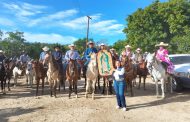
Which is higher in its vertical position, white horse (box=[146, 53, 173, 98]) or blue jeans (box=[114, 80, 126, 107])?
white horse (box=[146, 53, 173, 98])

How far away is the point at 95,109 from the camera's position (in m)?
11.6

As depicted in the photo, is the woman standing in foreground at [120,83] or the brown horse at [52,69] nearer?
the woman standing in foreground at [120,83]

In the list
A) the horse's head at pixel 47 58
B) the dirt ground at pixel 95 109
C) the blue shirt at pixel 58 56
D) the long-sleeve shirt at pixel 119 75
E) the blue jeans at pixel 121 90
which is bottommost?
the dirt ground at pixel 95 109

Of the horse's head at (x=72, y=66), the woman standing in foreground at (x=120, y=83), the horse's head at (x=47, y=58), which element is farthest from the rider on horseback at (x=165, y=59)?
the horse's head at (x=47, y=58)

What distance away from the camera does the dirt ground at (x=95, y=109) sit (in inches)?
403

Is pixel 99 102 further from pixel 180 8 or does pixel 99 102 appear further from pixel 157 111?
pixel 180 8

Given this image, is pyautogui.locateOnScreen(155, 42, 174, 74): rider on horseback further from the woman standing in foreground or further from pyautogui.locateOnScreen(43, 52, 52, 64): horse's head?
pyautogui.locateOnScreen(43, 52, 52, 64): horse's head

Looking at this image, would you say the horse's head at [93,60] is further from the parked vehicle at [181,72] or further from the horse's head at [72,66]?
the parked vehicle at [181,72]

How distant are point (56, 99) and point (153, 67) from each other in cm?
499

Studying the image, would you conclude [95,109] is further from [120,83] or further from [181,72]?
[181,72]

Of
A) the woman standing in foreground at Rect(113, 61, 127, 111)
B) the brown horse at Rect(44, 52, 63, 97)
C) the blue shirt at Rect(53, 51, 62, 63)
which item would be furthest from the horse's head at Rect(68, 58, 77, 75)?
the woman standing in foreground at Rect(113, 61, 127, 111)

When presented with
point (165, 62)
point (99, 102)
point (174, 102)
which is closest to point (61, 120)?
point (99, 102)

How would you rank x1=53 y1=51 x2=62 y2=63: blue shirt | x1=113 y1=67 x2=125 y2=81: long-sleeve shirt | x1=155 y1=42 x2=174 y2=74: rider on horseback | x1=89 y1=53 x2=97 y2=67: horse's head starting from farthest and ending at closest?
x1=53 y1=51 x2=62 y2=63: blue shirt < x1=155 y1=42 x2=174 y2=74: rider on horseback < x1=89 y1=53 x2=97 y2=67: horse's head < x1=113 y1=67 x2=125 y2=81: long-sleeve shirt

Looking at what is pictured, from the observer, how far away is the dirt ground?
33.6ft
